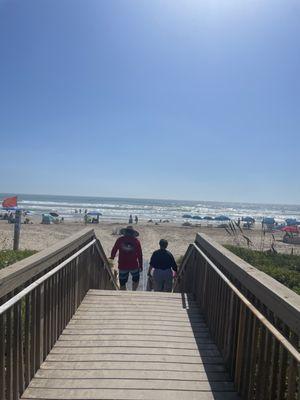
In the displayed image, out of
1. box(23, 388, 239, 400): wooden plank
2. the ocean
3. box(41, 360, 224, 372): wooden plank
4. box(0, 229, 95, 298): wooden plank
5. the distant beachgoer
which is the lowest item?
the ocean

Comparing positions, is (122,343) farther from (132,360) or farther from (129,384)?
(129,384)

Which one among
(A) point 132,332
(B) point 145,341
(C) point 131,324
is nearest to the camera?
(B) point 145,341

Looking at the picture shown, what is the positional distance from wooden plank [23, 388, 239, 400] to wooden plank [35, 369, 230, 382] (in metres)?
0.25

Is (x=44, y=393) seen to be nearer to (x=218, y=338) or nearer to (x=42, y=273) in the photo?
(x=42, y=273)

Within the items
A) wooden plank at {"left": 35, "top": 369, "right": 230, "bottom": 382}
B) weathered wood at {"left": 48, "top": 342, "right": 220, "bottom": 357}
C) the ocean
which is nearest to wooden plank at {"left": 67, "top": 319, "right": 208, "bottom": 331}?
weathered wood at {"left": 48, "top": 342, "right": 220, "bottom": 357}

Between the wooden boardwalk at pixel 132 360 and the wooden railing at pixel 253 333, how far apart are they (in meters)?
0.23

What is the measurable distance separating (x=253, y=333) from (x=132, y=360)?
4.55 feet

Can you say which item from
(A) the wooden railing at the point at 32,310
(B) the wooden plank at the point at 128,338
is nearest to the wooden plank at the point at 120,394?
(A) the wooden railing at the point at 32,310

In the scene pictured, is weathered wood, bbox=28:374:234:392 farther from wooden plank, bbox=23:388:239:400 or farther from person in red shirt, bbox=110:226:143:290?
person in red shirt, bbox=110:226:143:290

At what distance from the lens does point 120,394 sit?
3555 mm

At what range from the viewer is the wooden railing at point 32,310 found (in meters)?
3.14

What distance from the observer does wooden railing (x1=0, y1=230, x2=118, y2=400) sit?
314 cm

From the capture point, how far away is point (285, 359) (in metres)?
2.73

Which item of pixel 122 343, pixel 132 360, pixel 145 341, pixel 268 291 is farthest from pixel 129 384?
pixel 268 291
